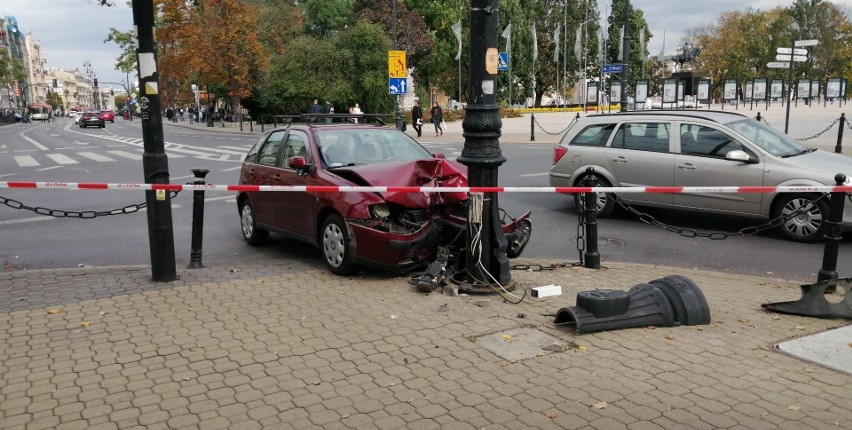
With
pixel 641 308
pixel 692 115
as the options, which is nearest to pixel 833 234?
pixel 641 308

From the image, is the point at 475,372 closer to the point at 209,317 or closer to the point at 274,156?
the point at 209,317

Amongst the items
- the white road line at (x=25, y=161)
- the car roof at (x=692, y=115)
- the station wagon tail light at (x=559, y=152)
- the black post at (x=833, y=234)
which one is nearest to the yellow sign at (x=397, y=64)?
the white road line at (x=25, y=161)

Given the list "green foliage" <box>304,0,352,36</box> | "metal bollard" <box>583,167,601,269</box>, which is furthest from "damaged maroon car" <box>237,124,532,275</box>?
"green foliage" <box>304,0,352,36</box>

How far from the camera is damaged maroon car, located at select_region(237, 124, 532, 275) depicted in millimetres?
6613

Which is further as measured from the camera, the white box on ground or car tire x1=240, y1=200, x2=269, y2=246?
car tire x1=240, y1=200, x2=269, y2=246

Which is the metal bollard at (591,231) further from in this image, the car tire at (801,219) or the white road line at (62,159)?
the white road line at (62,159)

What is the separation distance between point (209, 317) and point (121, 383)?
134 centimetres

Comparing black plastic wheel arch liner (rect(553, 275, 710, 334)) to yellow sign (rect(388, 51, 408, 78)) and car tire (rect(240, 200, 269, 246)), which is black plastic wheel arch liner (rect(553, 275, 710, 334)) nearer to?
car tire (rect(240, 200, 269, 246))

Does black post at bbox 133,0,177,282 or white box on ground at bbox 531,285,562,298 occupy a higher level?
black post at bbox 133,0,177,282

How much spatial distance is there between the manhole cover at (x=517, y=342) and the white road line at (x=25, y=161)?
2153 centimetres

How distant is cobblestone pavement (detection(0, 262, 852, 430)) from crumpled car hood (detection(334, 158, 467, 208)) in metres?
0.87

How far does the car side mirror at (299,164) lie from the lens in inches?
281

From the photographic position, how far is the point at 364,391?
4.16 m

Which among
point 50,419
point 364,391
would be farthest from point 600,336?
point 50,419
